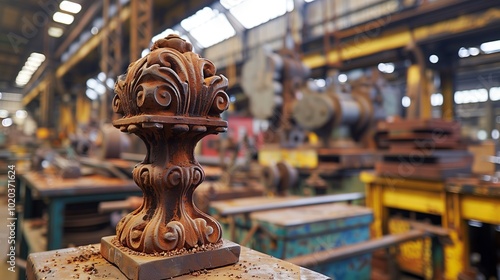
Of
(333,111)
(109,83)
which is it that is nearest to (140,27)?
(109,83)

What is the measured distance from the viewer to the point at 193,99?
83cm

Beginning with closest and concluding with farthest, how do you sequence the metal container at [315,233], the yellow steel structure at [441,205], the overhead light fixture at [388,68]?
the metal container at [315,233] → the yellow steel structure at [441,205] → the overhead light fixture at [388,68]

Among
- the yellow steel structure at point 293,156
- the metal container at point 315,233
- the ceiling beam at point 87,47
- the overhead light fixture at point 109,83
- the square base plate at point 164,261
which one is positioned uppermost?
the ceiling beam at point 87,47

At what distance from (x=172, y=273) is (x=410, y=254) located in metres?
2.77

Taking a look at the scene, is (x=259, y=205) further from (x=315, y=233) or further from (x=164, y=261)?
(x=164, y=261)

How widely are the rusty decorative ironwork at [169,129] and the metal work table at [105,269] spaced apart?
76 millimetres

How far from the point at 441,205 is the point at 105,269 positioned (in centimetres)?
275

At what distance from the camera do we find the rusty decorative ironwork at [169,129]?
2.58 ft

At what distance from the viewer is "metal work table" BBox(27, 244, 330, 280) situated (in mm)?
752

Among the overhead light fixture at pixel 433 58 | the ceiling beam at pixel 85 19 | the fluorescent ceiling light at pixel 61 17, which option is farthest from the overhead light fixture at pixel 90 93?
the overhead light fixture at pixel 433 58

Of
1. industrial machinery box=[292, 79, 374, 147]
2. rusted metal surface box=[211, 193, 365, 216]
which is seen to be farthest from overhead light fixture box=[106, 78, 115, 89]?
rusted metal surface box=[211, 193, 365, 216]

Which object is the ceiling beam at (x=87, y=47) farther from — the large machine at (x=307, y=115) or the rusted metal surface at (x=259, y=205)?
the rusted metal surface at (x=259, y=205)

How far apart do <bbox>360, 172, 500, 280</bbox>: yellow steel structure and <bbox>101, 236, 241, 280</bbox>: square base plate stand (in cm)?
215

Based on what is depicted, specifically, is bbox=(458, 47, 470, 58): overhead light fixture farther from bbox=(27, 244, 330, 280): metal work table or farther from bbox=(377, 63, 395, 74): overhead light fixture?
bbox=(27, 244, 330, 280): metal work table
